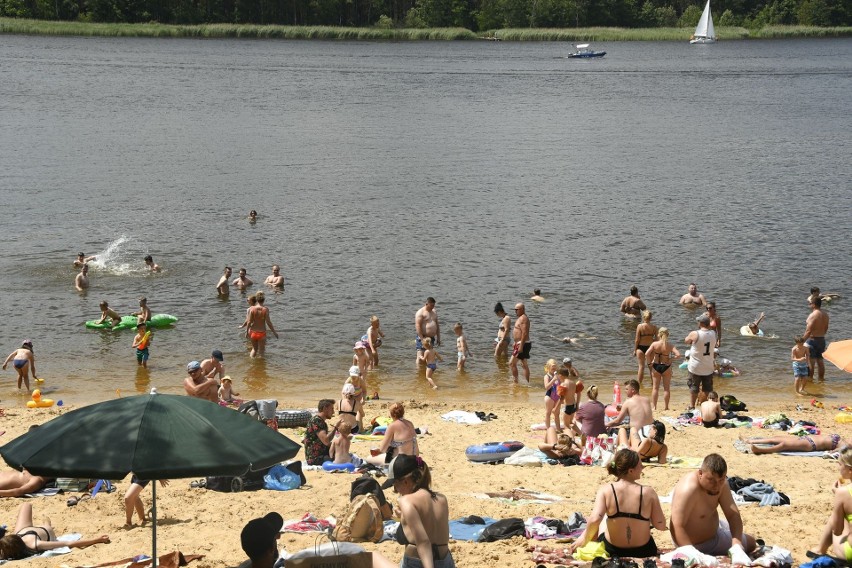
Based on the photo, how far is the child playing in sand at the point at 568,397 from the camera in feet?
47.6

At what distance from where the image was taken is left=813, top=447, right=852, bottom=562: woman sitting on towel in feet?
28.1

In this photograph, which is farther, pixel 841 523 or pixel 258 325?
pixel 258 325

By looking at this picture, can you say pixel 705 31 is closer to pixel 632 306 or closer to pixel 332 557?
pixel 632 306

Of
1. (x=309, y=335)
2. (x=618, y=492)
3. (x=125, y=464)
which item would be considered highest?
(x=125, y=464)

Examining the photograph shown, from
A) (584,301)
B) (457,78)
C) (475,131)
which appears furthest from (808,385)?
(457,78)

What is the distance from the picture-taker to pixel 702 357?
52.8 feet

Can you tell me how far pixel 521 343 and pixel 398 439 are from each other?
6.61 metres

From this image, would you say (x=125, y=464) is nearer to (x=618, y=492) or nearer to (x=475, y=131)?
(x=618, y=492)

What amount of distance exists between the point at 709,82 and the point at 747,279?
56504 mm

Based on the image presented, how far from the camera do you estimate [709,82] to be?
258 ft

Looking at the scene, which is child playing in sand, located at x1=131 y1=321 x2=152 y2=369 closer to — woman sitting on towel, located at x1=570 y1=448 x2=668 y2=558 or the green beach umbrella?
the green beach umbrella

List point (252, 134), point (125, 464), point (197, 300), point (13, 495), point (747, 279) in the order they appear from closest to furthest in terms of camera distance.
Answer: point (125, 464) → point (13, 495) → point (197, 300) → point (747, 279) → point (252, 134)

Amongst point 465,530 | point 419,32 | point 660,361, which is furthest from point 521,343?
point 419,32

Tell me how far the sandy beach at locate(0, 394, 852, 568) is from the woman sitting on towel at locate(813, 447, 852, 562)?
1.28ft
